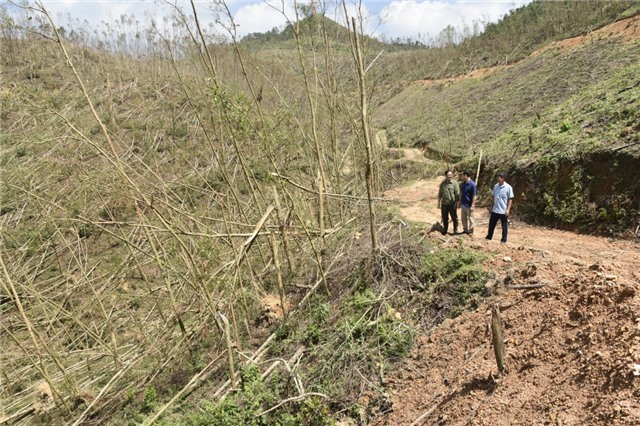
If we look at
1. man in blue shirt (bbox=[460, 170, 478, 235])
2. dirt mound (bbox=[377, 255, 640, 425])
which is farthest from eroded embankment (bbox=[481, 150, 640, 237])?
dirt mound (bbox=[377, 255, 640, 425])

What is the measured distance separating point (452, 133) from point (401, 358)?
11142 mm

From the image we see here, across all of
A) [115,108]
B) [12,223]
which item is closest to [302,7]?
[12,223]

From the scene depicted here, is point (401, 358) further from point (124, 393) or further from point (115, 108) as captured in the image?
point (115, 108)

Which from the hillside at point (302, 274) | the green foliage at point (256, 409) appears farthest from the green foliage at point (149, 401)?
the green foliage at point (256, 409)

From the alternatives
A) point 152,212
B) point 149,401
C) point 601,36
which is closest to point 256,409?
point 149,401

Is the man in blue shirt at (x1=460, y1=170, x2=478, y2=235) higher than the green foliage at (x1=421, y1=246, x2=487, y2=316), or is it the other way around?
the man in blue shirt at (x1=460, y1=170, x2=478, y2=235)

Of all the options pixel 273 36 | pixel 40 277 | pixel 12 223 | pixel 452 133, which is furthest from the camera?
pixel 273 36

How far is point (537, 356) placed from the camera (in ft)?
10.4

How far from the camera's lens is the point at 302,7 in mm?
5906

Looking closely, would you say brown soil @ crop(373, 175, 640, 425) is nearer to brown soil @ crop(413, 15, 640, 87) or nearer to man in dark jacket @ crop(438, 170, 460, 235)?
man in dark jacket @ crop(438, 170, 460, 235)

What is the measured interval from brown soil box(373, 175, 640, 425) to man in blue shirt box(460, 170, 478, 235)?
1428 millimetres

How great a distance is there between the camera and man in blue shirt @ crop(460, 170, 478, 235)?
5867 millimetres

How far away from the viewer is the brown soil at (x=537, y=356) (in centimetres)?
267

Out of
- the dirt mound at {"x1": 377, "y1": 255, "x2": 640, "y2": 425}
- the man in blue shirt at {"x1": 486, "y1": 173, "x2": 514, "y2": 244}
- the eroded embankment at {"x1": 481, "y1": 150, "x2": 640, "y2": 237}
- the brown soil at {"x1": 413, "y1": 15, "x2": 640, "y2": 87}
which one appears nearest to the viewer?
the dirt mound at {"x1": 377, "y1": 255, "x2": 640, "y2": 425}
